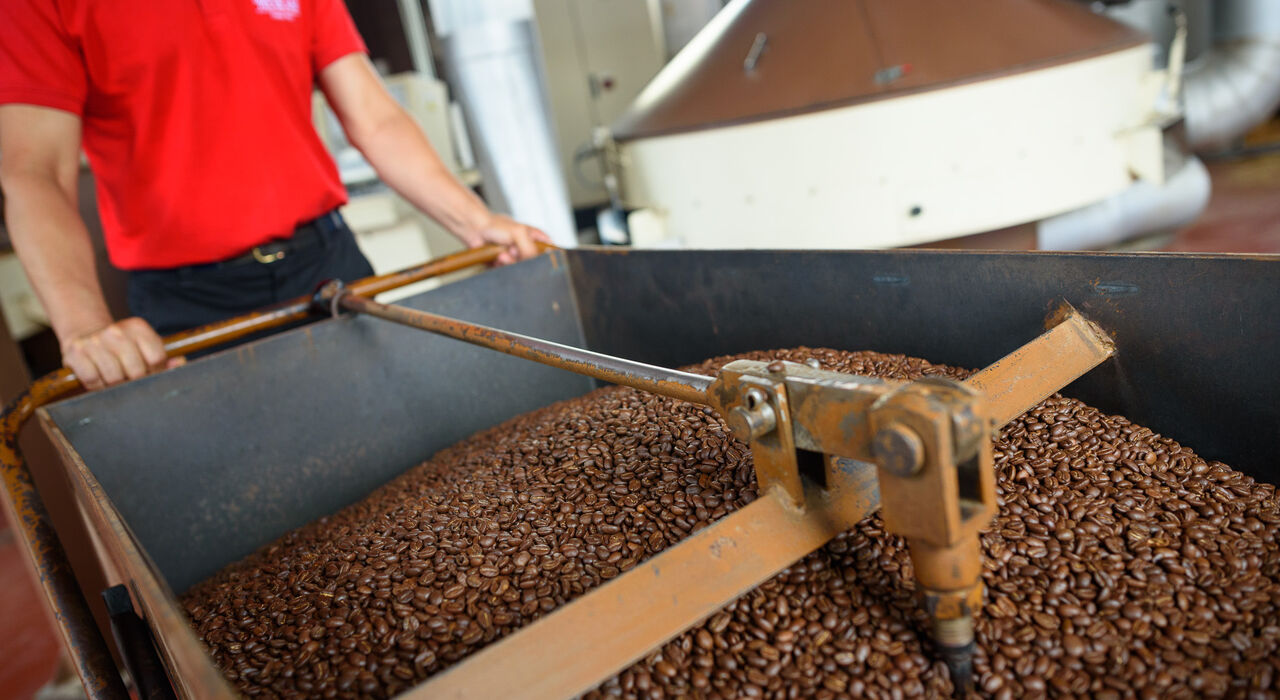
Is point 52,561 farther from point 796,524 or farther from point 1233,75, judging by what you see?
point 1233,75

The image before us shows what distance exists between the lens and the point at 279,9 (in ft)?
5.95

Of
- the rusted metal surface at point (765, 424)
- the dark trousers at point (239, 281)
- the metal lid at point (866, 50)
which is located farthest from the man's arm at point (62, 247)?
the metal lid at point (866, 50)

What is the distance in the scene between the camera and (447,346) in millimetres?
1754

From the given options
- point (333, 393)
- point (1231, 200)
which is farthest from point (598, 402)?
point (1231, 200)

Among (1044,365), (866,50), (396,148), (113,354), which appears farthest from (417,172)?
(866,50)

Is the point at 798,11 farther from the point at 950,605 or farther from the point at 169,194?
the point at 950,605

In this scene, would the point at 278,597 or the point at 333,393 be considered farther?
the point at 333,393

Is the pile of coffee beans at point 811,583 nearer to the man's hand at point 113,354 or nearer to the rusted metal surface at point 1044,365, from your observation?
the rusted metal surface at point 1044,365

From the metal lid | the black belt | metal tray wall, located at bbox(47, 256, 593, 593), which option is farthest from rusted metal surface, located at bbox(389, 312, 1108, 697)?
the metal lid

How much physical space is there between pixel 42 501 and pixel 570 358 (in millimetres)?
831

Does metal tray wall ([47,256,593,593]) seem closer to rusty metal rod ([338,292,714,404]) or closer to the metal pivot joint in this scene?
rusty metal rod ([338,292,714,404])

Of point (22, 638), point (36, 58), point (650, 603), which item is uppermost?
point (36, 58)

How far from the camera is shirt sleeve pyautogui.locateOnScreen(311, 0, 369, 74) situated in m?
1.93

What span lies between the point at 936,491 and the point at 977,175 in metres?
2.75
